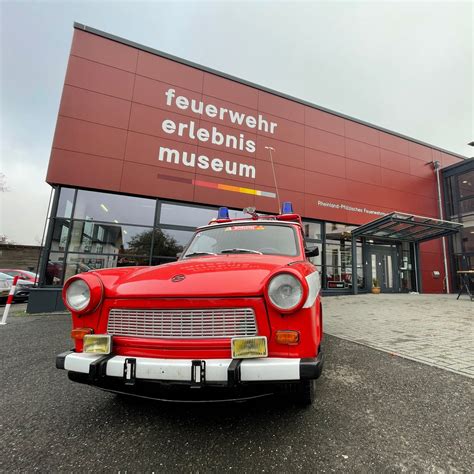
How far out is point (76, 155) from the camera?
8.37 meters

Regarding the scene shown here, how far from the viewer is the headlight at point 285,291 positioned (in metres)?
1.71

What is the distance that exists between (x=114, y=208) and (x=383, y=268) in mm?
12658

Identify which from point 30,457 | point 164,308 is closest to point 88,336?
point 164,308

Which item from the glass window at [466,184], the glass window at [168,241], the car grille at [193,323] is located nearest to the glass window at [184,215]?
the glass window at [168,241]

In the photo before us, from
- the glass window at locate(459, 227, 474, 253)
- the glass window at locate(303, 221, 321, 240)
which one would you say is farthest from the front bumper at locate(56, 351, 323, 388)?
the glass window at locate(459, 227, 474, 253)

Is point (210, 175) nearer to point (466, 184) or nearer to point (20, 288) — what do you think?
point (20, 288)

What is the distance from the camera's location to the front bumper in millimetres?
1525

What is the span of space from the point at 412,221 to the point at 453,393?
9786 mm

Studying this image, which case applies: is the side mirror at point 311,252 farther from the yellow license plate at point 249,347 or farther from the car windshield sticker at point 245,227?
the yellow license plate at point 249,347

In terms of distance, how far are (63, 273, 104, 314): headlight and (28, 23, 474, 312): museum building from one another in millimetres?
7096

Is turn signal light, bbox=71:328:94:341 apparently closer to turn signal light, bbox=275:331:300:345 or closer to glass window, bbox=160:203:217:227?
turn signal light, bbox=275:331:300:345

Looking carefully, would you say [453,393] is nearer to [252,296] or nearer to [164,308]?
[252,296]

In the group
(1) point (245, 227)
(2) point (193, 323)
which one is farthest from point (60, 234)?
(2) point (193, 323)

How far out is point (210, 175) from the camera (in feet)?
32.9
